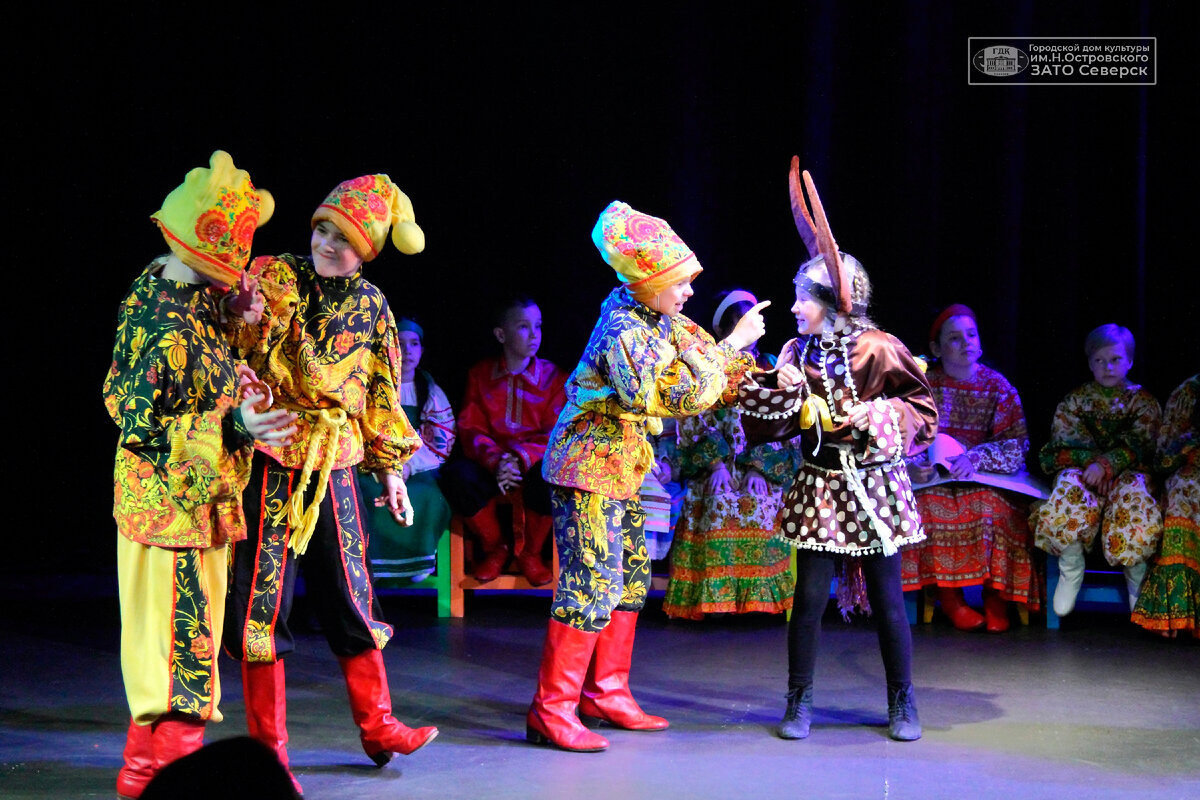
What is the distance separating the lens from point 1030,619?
4816mm

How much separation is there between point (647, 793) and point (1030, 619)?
241cm

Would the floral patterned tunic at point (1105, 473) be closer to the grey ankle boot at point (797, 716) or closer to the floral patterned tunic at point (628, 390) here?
the grey ankle boot at point (797, 716)

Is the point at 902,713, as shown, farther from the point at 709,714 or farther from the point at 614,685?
the point at 614,685

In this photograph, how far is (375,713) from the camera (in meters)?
3.05

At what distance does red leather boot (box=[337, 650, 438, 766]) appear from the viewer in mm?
3033

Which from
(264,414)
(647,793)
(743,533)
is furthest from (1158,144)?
(264,414)

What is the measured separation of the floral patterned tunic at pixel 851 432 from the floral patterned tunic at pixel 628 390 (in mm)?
169

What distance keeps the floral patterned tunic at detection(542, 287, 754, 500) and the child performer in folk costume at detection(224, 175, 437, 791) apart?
1.56 feet

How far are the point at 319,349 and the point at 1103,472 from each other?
3.06m

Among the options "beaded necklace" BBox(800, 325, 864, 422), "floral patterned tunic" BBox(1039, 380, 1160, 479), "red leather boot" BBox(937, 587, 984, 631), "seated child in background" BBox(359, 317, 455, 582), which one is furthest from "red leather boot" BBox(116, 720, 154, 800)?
"floral patterned tunic" BBox(1039, 380, 1160, 479)

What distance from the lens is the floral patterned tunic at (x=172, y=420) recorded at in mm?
2549

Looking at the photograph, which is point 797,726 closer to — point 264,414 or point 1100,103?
point 264,414
